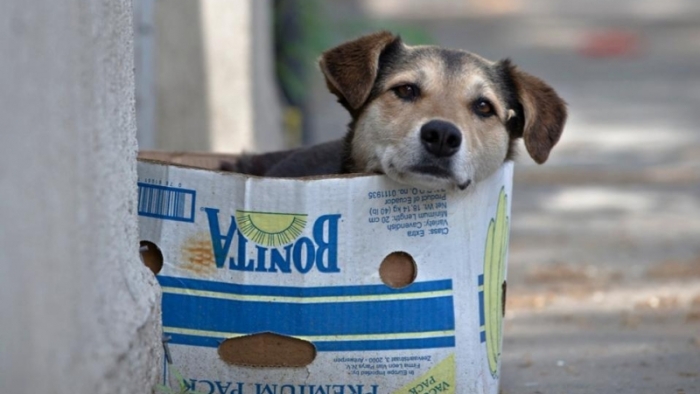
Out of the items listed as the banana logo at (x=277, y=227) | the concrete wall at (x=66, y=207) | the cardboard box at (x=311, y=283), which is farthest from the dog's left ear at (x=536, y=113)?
the concrete wall at (x=66, y=207)

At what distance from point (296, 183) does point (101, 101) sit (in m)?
0.74

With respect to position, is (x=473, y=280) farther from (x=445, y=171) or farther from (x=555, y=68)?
(x=555, y=68)

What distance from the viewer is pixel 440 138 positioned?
3627 millimetres

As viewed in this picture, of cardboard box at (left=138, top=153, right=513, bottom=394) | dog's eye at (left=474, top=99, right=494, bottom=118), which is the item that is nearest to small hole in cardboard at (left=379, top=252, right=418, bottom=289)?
cardboard box at (left=138, top=153, right=513, bottom=394)

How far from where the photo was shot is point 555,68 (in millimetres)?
14883

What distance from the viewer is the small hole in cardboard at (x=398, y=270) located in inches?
129

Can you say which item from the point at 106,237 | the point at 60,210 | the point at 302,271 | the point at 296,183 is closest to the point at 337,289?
the point at 302,271

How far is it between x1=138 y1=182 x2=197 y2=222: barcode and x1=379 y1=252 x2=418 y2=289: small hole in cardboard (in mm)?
597

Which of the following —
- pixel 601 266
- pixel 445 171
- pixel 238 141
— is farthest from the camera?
pixel 238 141

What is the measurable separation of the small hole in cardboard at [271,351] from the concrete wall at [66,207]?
49 cm

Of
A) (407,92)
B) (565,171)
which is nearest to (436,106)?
(407,92)

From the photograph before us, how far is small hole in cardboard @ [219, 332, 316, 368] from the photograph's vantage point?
10.7 feet

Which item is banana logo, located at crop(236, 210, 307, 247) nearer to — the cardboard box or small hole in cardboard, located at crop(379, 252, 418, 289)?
the cardboard box

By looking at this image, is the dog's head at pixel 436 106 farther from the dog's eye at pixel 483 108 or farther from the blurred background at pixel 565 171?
the blurred background at pixel 565 171
